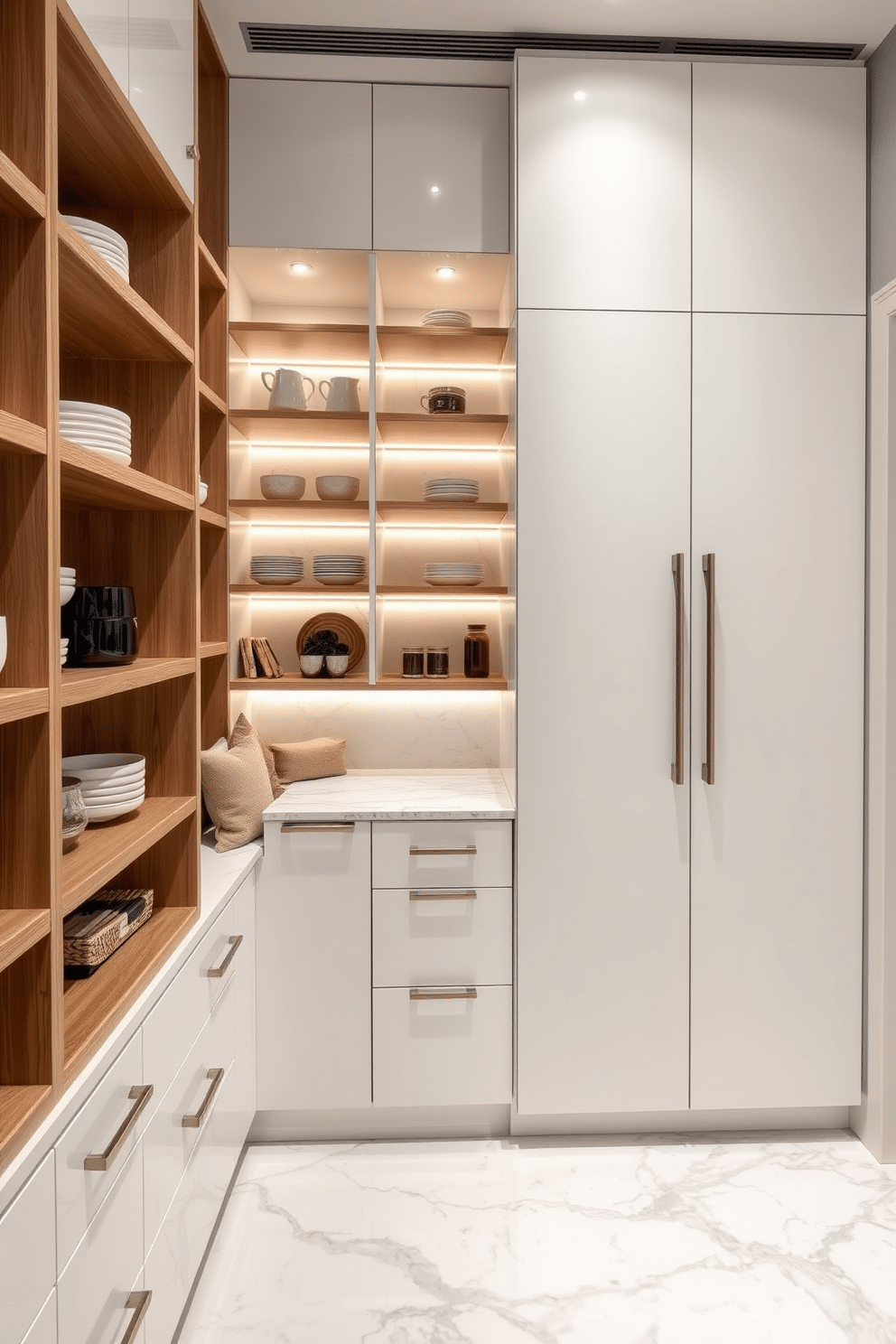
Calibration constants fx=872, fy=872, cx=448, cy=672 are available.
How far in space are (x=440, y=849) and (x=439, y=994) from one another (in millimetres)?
385

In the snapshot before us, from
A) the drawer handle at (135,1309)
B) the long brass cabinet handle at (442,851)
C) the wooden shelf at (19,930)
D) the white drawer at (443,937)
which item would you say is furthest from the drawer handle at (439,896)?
the wooden shelf at (19,930)

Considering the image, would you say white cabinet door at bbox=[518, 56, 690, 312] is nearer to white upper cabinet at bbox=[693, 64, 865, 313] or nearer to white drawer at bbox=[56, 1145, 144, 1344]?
white upper cabinet at bbox=[693, 64, 865, 313]

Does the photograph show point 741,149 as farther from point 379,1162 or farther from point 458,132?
point 379,1162

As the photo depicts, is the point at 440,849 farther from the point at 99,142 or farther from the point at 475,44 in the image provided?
the point at 475,44

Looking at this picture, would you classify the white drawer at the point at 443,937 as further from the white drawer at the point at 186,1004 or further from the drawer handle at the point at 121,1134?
the drawer handle at the point at 121,1134

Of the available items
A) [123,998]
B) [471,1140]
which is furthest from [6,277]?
[471,1140]

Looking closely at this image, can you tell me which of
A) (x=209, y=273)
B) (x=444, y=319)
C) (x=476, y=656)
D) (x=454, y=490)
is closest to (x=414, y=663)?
(x=476, y=656)

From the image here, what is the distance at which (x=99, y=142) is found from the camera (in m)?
1.52

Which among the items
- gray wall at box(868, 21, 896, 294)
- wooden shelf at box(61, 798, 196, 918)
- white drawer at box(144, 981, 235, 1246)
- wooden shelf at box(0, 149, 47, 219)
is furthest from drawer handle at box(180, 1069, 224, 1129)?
gray wall at box(868, 21, 896, 294)

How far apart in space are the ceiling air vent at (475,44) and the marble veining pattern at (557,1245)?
293 cm

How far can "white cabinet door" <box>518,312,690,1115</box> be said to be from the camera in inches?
90.2

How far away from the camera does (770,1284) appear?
1850 millimetres

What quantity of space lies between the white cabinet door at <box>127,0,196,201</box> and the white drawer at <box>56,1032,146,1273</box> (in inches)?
62.7

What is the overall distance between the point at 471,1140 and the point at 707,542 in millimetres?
1746
